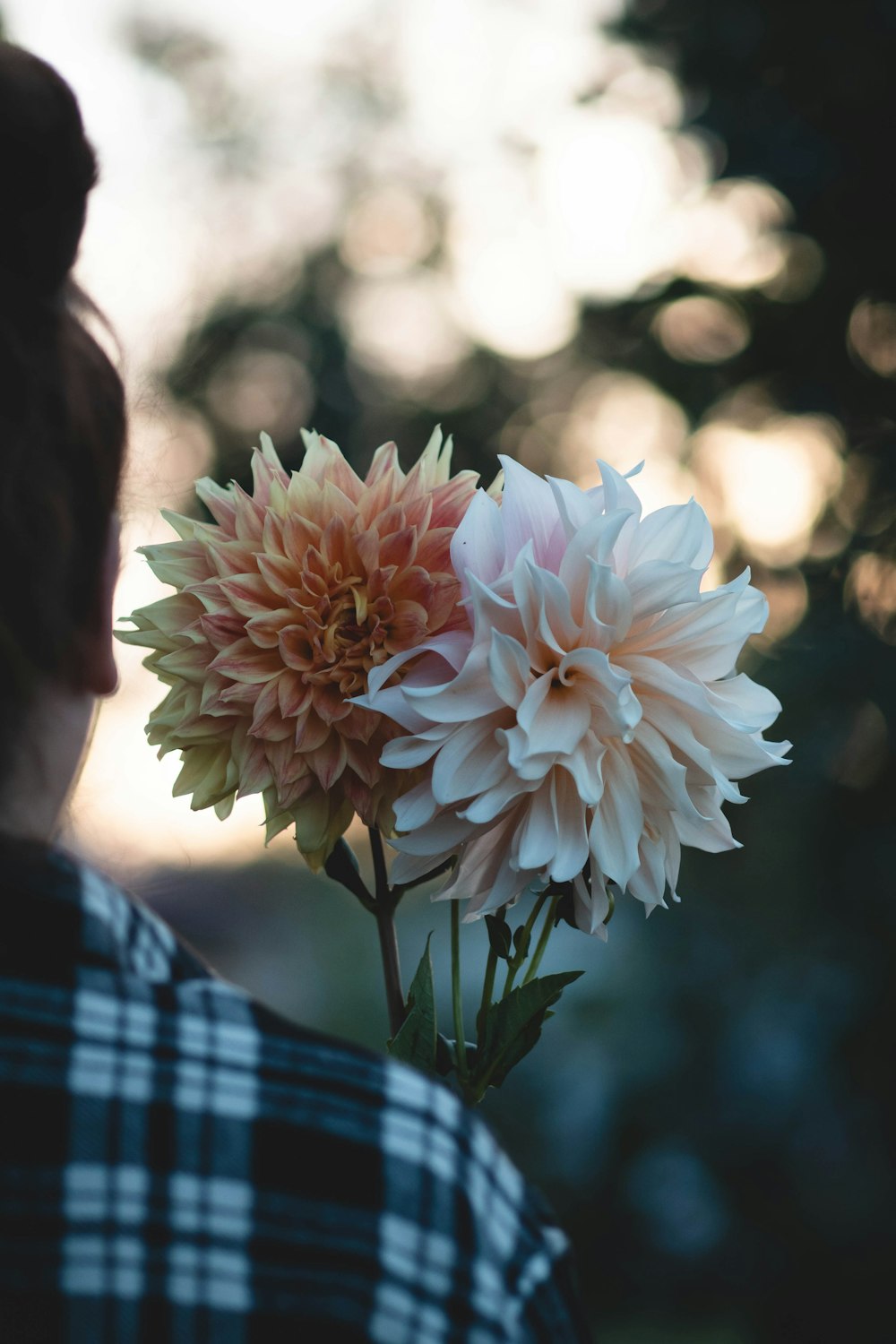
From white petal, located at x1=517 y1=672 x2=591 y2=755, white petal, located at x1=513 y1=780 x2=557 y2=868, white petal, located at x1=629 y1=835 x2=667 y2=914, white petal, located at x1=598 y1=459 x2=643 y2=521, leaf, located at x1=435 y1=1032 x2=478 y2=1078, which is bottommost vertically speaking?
leaf, located at x1=435 y1=1032 x2=478 y2=1078

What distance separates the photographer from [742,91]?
10.2 feet

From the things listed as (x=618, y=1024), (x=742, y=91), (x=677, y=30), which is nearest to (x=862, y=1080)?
(x=618, y=1024)

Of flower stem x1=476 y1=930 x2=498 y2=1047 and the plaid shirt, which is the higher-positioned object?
the plaid shirt

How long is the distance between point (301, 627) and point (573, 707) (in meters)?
0.16

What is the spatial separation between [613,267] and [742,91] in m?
1.23

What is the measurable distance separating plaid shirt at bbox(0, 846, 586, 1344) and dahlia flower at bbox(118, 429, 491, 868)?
17 cm

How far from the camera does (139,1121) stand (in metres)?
0.44

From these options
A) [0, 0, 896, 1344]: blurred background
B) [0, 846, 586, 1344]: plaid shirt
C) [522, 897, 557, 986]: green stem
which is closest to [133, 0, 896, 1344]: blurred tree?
[0, 0, 896, 1344]: blurred background

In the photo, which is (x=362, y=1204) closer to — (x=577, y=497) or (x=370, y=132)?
(x=577, y=497)

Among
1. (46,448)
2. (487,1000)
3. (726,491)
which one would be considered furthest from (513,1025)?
(726,491)

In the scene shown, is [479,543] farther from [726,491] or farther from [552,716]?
[726,491]

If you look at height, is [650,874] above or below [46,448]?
below

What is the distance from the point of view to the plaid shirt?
1.40 ft

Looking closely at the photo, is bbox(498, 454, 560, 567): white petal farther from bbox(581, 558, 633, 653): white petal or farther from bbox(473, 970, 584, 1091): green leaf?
bbox(473, 970, 584, 1091): green leaf
